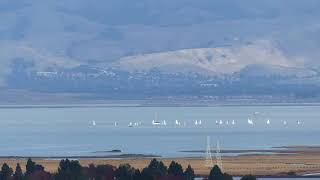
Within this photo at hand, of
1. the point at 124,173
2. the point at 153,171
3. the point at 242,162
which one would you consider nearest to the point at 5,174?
the point at 124,173

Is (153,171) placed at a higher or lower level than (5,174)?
lower

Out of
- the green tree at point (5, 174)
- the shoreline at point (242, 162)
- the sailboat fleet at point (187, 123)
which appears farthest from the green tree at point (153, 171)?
the sailboat fleet at point (187, 123)

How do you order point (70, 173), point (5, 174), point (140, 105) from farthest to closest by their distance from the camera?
Result: point (140, 105) < point (5, 174) < point (70, 173)

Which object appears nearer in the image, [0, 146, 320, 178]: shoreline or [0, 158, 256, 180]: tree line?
[0, 158, 256, 180]: tree line

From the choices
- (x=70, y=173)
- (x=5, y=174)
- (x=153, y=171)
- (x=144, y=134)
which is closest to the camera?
(x=70, y=173)

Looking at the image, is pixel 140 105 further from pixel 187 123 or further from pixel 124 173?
pixel 124 173

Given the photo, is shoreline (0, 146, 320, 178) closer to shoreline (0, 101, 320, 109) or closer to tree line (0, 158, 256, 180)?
tree line (0, 158, 256, 180)

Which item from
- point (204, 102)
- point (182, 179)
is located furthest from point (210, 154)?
point (204, 102)

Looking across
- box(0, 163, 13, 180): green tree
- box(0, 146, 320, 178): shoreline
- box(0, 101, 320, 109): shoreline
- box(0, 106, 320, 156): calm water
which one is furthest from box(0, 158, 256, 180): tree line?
box(0, 101, 320, 109): shoreline
